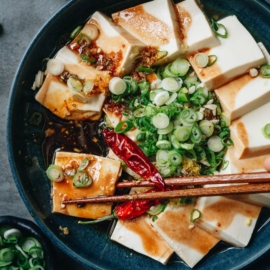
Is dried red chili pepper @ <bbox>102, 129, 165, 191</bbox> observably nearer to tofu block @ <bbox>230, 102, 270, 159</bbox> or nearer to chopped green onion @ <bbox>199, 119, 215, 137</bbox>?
chopped green onion @ <bbox>199, 119, 215, 137</bbox>

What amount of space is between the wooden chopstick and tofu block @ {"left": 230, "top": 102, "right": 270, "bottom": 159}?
29 centimetres

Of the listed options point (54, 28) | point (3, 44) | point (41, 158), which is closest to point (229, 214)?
point (41, 158)

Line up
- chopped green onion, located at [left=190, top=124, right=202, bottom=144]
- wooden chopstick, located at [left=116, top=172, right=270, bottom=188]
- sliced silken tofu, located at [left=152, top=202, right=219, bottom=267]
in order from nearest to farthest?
wooden chopstick, located at [left=116, top=172, right=270, bottom=188] → chopped green onion, located at [left=190, top=124, right=202, bottom=144] → sliced silken tofu, located at [left=152, top=202, right=219, bottom=267]

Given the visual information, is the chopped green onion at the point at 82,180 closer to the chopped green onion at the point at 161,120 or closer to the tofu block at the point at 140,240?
the tofu block at the point at 140,240

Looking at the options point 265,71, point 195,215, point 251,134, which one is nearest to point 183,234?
point 195,215

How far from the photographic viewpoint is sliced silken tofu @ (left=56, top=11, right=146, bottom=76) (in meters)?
3.49

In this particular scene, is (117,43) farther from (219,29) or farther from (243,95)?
(243,95)

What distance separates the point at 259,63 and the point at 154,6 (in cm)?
89

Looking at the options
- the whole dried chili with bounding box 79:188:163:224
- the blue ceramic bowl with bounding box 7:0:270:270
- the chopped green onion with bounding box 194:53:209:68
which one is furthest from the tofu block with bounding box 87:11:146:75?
the whole dried chili with bounding box 79:188:163:224

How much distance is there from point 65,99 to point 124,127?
0.50m

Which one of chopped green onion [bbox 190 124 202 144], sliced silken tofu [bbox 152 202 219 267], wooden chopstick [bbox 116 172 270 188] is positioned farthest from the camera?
sliced silken tofu [bbox 152 202 219 267]

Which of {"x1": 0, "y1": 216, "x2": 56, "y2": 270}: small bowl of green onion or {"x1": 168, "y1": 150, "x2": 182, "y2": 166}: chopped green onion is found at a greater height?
{"x1": 168, "y1": 150, "x2": 182, "y2": 166}: chopped green onion

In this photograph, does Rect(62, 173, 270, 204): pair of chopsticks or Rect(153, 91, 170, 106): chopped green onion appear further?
Rect(153, 91, 170, 106): chopped green onion

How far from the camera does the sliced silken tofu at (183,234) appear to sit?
358 centimetres
